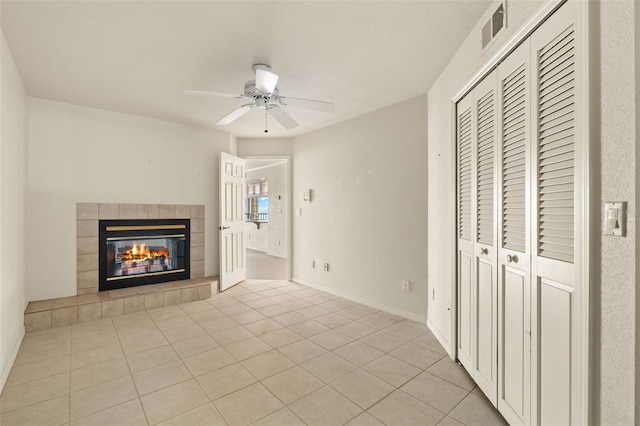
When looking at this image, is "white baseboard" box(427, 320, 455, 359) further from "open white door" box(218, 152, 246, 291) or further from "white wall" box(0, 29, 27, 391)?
"white wall" box(0, 29, 27, 391)

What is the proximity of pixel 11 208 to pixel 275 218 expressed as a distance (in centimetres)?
618

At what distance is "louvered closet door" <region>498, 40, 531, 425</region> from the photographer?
1570mm

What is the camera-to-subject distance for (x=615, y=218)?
109 cm

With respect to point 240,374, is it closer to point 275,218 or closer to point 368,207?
point 368,207

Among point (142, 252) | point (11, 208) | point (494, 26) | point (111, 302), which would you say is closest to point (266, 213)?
point (142, 252)

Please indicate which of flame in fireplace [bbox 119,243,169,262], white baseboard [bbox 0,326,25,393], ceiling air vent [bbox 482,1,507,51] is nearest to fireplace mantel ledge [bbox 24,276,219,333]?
white baseboard [bbox 0,326,25,393]

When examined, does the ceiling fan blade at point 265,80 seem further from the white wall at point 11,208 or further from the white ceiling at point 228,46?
the white wall at point 11,208

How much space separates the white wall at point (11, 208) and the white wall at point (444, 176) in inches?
135

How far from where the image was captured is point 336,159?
458cm

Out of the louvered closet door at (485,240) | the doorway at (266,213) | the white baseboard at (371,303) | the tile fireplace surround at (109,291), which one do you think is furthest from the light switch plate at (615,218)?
the doorway at (266,213)

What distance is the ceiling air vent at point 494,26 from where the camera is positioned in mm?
1787

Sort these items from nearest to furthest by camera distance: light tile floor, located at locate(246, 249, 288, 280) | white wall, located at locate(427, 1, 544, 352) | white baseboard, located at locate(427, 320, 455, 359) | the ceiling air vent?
the ceiling air vent < white wall, located at locate(427, 1, 544, 352) < white baseboard, located at locate(427, 320, 455, 359) < light tile floor, located at locate(246, 249, 288, 280)

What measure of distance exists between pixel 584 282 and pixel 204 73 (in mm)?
3086

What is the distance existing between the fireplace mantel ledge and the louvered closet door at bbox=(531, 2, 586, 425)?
13.2ft
